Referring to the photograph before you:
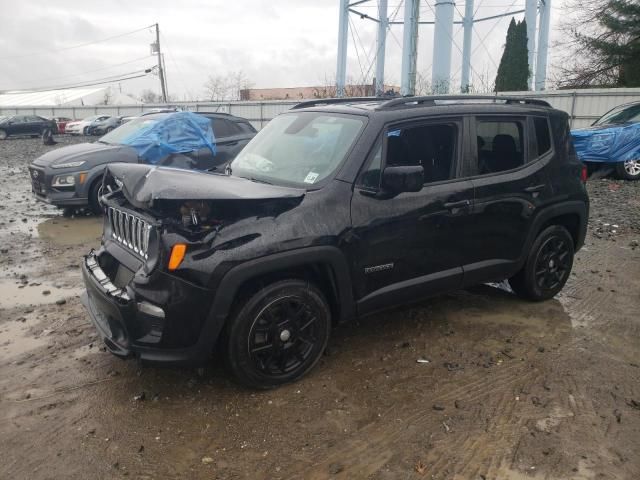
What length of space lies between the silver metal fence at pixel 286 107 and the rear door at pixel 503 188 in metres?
9.23

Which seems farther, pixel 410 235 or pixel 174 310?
pixel 410 235

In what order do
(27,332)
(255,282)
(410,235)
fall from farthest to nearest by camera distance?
1. (27,332)
2. (410,235)
3. (255,282)

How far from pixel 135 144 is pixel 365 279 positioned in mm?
6830

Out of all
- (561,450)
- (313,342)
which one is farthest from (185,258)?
(561,450)

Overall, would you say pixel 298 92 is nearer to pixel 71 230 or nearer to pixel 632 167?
pixel 632 167

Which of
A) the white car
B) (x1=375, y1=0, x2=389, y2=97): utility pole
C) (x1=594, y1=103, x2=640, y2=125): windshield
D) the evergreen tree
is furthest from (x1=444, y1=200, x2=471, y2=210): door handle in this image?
the white car

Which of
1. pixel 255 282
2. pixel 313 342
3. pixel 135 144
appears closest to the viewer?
pixel 255 282

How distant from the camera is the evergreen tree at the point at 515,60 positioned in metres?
26.8

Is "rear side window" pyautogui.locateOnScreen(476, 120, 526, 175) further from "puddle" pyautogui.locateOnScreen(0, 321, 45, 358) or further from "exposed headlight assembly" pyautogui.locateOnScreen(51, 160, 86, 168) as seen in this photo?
"exposed headlight assembly" pyautogui.locateOnScreen(51, 160, 86, 168)

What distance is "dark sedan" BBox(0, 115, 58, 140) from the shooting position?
106ft

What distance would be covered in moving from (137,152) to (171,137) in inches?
26.6

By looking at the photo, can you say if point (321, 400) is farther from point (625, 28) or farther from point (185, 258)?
point (625, 28)

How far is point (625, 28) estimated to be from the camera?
21344mm

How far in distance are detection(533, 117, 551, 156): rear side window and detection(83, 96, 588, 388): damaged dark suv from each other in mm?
18
